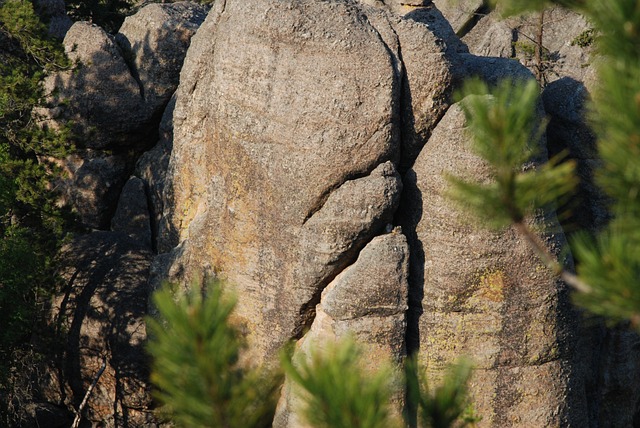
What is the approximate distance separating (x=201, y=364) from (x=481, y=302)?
7.94 meters

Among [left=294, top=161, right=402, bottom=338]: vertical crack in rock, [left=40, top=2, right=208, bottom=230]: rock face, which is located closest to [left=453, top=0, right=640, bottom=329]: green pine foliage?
[left=294, top=161, right=402, bottom=338]: vertical crack in rock

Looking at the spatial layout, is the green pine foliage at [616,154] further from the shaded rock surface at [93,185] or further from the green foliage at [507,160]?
the shaded rock surface at [93,185]

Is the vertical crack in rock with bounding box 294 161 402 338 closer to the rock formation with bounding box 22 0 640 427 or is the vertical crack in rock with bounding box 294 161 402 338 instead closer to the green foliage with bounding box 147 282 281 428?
the rock formation with bounding box 22 0 640 427

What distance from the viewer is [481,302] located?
12.2 metres

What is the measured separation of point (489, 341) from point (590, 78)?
4875 millimetres

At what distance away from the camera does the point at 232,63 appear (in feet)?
42.5

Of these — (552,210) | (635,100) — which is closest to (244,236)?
(552,210)

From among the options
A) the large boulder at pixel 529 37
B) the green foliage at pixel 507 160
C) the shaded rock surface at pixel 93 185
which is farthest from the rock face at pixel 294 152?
the large boulder at pixel 529 37

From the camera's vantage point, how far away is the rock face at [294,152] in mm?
12000

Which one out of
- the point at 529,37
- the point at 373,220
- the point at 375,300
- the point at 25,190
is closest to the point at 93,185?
the point at 25,190

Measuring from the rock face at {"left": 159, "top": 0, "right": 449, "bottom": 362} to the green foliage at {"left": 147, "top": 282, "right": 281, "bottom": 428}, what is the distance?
6795mm

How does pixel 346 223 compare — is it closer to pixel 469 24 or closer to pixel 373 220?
pixel 373 220

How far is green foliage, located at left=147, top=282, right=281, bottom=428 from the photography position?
485 cm

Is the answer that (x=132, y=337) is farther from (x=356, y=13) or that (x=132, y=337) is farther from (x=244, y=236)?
(x=356, y=13)
